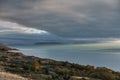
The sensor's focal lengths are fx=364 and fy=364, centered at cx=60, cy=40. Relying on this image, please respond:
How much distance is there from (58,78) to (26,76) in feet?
12.4

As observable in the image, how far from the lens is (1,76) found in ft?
125

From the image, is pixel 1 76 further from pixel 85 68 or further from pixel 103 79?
pixel 85 68

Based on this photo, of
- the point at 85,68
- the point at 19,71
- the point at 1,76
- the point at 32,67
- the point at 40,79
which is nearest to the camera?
the point at 1,76

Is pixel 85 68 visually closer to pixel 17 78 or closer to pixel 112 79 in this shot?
pixel 112 79

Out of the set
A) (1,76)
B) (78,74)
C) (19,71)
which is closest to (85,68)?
(78,74)

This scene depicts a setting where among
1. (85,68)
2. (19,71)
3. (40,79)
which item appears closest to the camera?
(40,79)

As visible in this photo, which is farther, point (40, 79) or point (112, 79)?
point (112, 79)

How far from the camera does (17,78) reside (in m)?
38.8

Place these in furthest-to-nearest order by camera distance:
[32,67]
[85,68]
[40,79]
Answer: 1. [85,68]
2. [32,67]
3. [40,79]

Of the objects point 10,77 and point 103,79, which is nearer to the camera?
point 10,77

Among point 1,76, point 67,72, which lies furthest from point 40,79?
point 67,72

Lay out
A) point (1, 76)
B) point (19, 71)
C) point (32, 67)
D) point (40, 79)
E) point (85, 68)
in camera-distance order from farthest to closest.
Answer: point (85, 68)
point (32, 67)
point (19, 71)
point (40, 79)
point (1, 76)

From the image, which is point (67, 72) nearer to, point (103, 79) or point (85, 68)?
point (103, 79)

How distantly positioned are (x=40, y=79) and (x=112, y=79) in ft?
35.9
